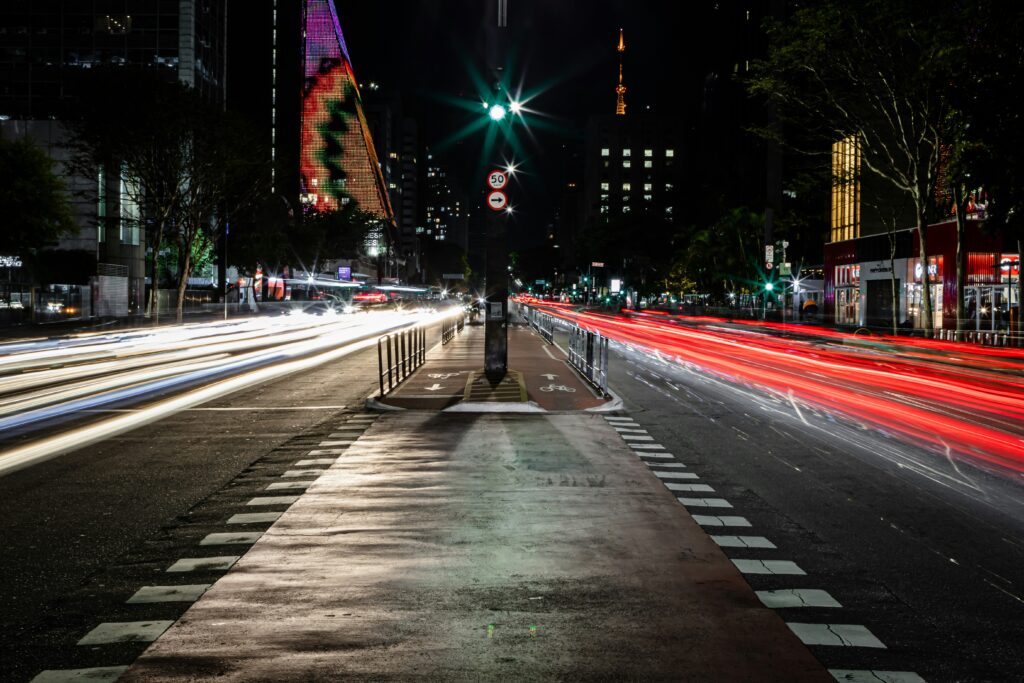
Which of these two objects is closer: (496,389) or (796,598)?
(796,598)

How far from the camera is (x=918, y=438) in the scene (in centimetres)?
1387

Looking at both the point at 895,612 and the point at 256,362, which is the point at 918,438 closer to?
the point at 895,612

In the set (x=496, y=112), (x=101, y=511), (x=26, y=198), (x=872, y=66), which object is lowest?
(x=101, y=511)

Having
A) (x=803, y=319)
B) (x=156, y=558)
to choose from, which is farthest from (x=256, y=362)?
(x=803, y=319)

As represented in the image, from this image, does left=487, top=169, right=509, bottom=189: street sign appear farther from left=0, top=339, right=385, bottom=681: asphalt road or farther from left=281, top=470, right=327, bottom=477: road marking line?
left=281, top=470, right=327, bottom=477: road marking line

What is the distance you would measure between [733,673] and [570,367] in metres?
23.0

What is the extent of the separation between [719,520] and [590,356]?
14418 millimetres

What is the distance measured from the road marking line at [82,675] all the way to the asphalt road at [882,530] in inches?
139

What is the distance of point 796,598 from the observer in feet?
19.9

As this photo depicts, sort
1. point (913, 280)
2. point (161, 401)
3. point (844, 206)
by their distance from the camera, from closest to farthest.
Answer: point (161, 401)
point (913, 280)
point (844, 206)

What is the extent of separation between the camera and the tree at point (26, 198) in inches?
2045

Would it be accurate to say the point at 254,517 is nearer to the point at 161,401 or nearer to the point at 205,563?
the point at 205,563

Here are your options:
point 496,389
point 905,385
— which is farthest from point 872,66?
point 496,389

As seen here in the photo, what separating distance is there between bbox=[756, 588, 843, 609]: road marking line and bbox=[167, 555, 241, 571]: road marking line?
3654mm
